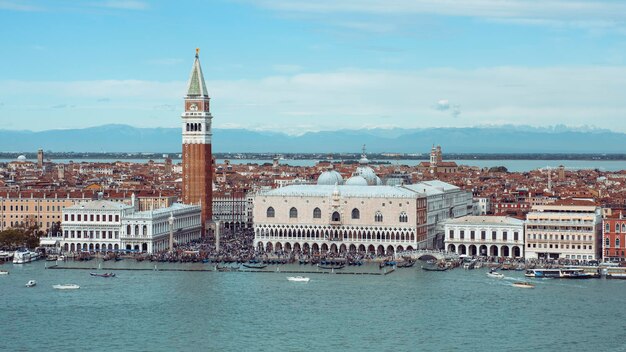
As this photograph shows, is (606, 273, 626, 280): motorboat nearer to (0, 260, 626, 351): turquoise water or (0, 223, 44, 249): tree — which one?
(0, 260, 626, 351): turquoise water

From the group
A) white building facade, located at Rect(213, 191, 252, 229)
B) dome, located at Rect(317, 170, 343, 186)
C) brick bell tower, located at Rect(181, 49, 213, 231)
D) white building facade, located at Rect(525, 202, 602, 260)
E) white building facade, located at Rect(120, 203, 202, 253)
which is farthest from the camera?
white building facade, located at Rect(213, 191, 252, 229)

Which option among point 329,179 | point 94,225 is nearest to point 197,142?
point 329,179

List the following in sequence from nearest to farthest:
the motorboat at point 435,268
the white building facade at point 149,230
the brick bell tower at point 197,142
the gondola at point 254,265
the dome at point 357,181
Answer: the motorboat at point 435,268 < the gondola at point 254,265 < the white building facade at point 149,230 < the dome at point 357,181 < the brick bell tower at point 197,142

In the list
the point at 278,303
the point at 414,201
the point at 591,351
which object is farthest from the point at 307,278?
the point at 591,351

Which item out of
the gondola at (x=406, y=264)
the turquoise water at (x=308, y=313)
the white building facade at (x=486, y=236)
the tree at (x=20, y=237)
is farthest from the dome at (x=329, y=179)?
the tree at (x=20, y=237)

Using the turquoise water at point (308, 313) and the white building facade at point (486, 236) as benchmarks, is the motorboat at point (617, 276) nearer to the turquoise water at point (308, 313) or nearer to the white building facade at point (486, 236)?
the turquoise water at point (308, 313)

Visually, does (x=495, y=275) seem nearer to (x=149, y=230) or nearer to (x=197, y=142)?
(x=149, y=230)

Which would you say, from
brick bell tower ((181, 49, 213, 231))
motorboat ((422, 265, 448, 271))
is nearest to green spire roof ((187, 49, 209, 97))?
brick bell tower ((181, 49, 213, 231))
